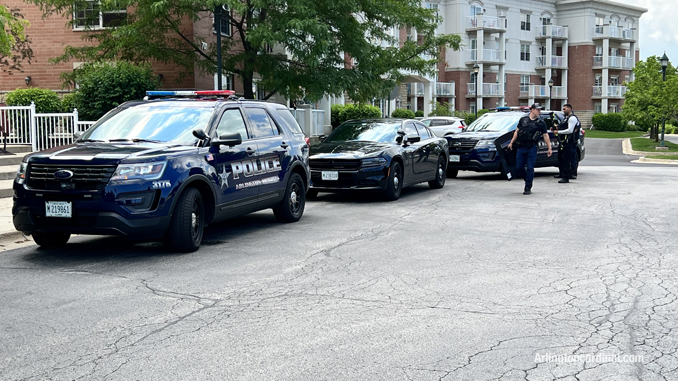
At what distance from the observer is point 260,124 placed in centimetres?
1116

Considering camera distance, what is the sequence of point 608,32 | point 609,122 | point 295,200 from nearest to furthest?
1. point 295,200
2. point 609,122
3. point 608,32

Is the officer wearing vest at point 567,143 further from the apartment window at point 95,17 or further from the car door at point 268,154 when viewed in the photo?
the apartment window at point 95,17

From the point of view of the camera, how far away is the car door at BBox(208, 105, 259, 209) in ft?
31.9

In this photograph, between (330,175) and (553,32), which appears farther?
(553,32)

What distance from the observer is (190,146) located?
9.41m

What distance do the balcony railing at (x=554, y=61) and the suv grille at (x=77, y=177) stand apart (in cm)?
7147

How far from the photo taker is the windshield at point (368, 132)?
51.3ft

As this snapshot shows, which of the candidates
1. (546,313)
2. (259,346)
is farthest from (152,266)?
(546,313)

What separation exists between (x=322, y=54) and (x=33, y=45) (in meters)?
10.8

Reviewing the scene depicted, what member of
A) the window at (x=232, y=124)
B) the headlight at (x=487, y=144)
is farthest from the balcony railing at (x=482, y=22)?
the window at (x=232, y=124)

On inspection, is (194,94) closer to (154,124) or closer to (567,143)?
(154,124)

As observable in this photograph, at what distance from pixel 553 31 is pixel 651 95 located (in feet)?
109

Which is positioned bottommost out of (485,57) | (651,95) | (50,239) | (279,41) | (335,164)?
(50,239)

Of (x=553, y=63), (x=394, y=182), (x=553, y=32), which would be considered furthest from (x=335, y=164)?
(x=553, y=63)
